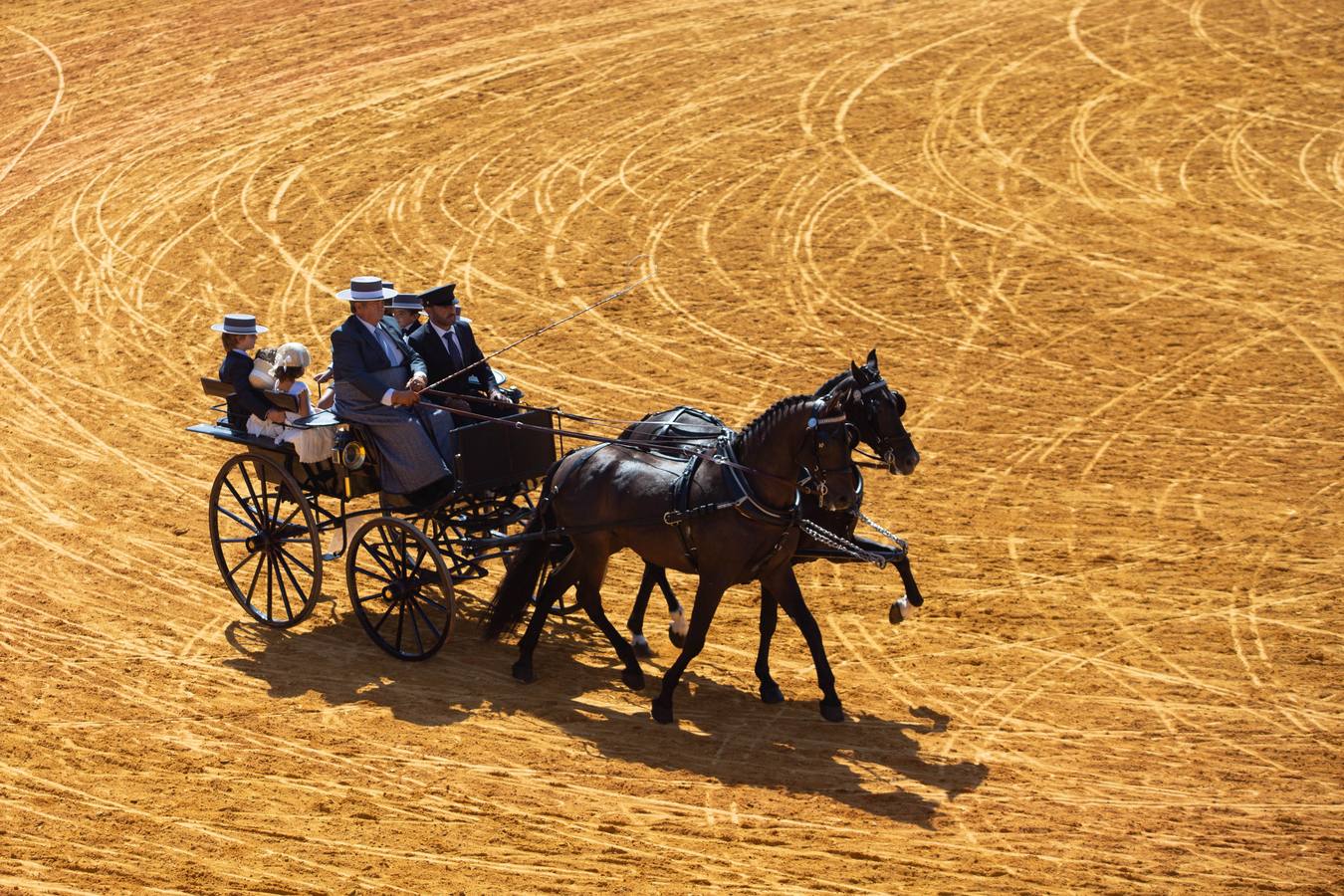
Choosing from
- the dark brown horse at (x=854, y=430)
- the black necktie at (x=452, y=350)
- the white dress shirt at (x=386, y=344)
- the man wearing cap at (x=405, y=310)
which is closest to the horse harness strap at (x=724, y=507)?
the dark brown horse at (x=854, y=430)

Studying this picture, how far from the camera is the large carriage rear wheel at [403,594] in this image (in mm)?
10188

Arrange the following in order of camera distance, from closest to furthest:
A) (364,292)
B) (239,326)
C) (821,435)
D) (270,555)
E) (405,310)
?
(821,435)
(364,292)
(239,326)
(270,555)
(405,310)

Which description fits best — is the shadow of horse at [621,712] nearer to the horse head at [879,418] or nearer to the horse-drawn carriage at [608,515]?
the horse-drawn carriage at [608,515]

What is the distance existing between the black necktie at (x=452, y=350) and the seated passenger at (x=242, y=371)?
3.87ft

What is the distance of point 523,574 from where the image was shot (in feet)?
34.1

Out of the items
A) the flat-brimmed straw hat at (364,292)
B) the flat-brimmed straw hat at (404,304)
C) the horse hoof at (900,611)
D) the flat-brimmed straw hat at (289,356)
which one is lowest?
the horse hoof at (900,611)

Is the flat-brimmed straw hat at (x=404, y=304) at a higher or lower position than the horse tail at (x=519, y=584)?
higher

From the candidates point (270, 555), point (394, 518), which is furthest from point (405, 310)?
point (270, 555)

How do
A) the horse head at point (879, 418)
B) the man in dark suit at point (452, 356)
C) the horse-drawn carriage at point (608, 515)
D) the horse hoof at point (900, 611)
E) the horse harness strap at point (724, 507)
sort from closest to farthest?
the horse head at point (879, 418) → the horse-drawn carriage at point (608, 515) → the horse harness strap at point (724, 507) → the horse hoof at point (900, 611) → the man in dark suit at point (452, 356)

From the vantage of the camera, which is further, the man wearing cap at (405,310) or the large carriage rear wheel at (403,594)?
the man wearing cap at (405,310)

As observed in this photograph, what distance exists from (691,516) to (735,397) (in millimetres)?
5574

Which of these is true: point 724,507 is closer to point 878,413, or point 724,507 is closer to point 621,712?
point 878,413

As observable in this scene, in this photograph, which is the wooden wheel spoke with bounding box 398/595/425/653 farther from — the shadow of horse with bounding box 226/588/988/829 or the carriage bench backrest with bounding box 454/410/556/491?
the carriage bench backrest with bounding box 454/410/556/491

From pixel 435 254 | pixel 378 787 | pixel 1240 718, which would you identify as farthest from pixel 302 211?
pixel 1240 718
